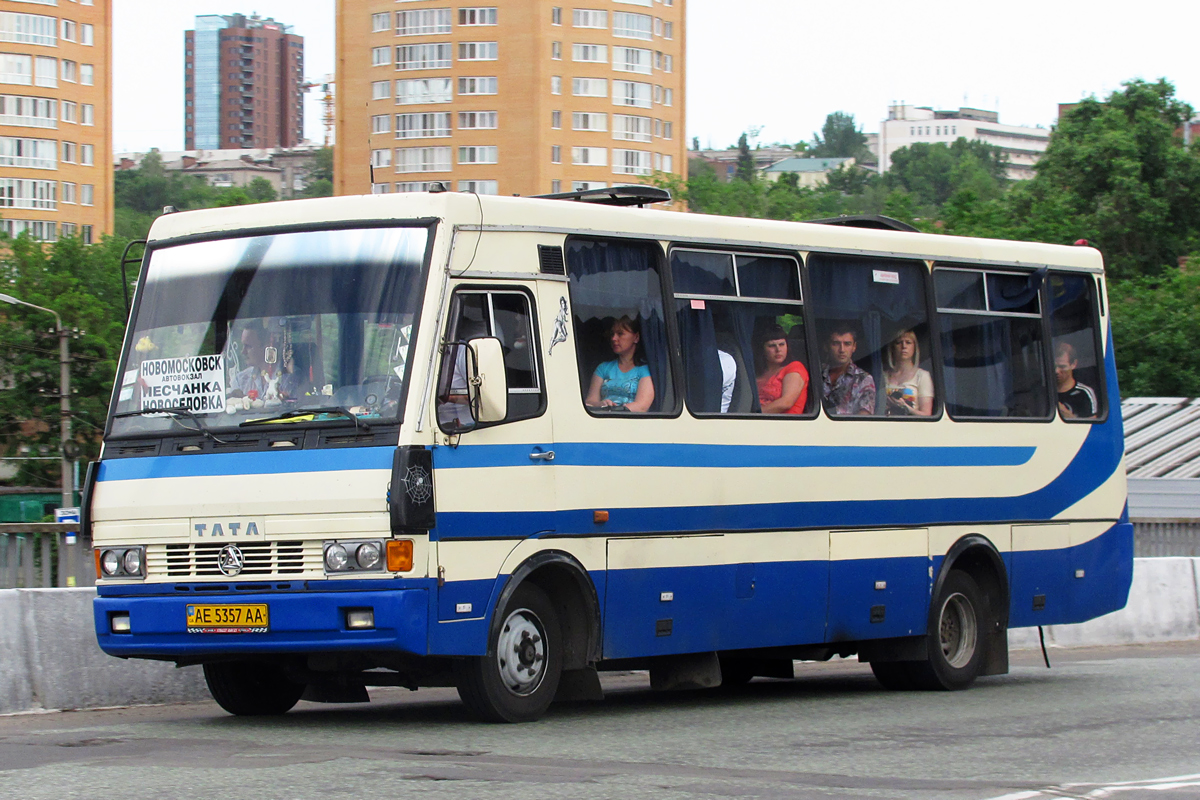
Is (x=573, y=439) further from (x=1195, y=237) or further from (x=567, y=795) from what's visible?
(x=1195, y=237)

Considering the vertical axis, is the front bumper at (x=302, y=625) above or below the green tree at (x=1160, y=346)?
below

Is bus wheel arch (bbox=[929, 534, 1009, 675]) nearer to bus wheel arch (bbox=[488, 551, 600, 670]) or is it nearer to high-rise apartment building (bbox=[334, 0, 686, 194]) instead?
bus wheel arch (bbox=[488, 551, 600, 670])

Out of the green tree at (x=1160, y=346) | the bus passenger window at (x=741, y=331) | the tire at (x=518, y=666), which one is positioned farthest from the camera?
the green tree at (x=1160, y=346)

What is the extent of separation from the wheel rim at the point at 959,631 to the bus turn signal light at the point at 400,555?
5.65 meters

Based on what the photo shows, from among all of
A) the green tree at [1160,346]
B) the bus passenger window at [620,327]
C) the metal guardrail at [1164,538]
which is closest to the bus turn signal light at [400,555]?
the bus passenger window at [620,327]

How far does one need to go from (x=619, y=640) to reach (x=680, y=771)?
8.37 feet

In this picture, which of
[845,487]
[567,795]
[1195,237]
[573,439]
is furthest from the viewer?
[1195,237]

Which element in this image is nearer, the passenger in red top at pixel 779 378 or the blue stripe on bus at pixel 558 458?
the blue stripe on bus at pixel 558 458

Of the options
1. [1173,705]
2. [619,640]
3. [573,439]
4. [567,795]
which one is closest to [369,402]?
[573,439]

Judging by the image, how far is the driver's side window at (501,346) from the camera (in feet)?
32.2

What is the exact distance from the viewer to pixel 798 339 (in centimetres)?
1256

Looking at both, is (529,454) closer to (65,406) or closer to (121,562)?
(121,562)

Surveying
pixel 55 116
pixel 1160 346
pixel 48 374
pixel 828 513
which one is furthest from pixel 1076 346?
pixel 55 116

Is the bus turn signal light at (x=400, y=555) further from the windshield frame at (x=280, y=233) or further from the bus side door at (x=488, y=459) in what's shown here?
the windshield frame at (x=280, y=233)
